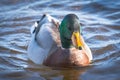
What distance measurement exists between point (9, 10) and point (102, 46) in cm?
339

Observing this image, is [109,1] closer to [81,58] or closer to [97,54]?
[97,54]

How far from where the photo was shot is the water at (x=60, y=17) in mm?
7625

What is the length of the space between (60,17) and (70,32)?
3.30 metres

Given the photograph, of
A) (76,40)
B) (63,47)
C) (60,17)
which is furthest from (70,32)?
(60,17)

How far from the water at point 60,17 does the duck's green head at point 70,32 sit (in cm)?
47

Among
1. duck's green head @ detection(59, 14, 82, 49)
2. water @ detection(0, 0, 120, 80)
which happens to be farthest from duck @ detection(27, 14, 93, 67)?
water @ detection(0, 0, 120, 80)

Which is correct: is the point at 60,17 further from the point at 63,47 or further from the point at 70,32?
the point at 70,32

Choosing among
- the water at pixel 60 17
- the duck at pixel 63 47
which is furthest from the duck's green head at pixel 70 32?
the water at pixel 60 17

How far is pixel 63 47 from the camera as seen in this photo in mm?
7824

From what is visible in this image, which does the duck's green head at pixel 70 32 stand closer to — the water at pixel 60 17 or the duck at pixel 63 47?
the duck at pixel 63 47

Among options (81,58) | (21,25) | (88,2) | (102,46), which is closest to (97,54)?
(102,46)

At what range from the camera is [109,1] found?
11.7 metres

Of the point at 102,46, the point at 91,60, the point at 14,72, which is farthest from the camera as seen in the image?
the point at 102,46

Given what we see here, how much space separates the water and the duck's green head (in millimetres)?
474
